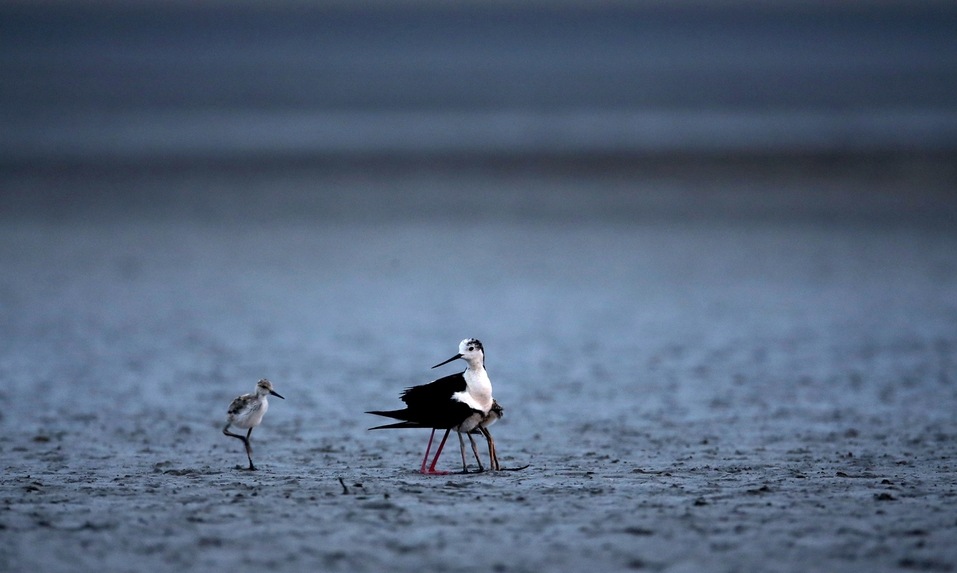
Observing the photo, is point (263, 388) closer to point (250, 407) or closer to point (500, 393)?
point (250, 407)

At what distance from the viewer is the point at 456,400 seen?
916cm

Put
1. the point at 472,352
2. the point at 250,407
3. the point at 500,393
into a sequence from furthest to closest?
1. the point at 500,393
2. the point at 250,407
3. the point at 472,352

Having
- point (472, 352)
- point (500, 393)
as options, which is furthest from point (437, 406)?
point (500, 393)

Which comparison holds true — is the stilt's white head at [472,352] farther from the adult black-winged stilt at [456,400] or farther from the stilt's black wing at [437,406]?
the stilt's black wing at [437,406]

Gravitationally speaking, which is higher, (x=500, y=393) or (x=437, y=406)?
(x=500, y=393)

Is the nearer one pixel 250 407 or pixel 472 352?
pixel 472 352

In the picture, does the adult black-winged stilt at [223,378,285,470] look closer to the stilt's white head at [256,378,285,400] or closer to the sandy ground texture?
the stilt's white head at [256,378,285,400]

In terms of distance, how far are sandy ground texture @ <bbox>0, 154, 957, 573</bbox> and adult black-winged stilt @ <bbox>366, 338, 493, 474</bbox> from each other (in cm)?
53

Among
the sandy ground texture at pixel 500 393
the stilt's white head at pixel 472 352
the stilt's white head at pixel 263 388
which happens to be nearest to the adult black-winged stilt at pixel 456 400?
Result: the stilt's white head at pixel 472 352

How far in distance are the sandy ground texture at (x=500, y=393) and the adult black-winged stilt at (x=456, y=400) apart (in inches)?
20.7

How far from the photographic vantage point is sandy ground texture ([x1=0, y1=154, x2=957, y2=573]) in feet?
23.2

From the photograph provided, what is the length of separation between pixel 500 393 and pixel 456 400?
5304 mm

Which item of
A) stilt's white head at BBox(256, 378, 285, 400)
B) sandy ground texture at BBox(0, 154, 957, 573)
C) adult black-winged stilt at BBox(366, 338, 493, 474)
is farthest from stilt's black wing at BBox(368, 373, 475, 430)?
stilt's white head at BBox(256, 378, 285, 400)

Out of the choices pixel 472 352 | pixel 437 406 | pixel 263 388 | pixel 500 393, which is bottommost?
pixel 437 406
